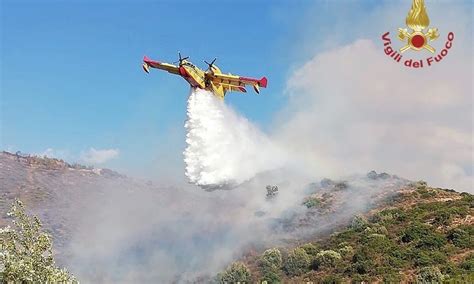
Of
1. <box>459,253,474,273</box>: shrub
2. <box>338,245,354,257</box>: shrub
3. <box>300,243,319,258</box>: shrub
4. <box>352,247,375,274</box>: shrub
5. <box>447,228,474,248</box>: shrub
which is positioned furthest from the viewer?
<box>300,243,319,258</box>: shrub

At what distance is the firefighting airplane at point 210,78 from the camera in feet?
200

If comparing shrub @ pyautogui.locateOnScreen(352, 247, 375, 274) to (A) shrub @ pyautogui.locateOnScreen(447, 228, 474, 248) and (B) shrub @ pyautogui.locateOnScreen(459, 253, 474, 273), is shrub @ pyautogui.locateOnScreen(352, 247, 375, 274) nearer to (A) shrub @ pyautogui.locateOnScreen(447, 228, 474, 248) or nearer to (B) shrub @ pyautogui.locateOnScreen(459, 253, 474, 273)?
(B) shrub @ pyautogui.locateOnScreen(459, 253, 474, 273)

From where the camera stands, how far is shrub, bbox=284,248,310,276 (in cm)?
9750

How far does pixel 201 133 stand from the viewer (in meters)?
69.6

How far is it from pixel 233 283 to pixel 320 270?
15835mm

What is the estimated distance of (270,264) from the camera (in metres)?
101

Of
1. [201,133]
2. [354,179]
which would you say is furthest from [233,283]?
[354,179]

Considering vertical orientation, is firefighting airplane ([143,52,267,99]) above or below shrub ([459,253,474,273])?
above

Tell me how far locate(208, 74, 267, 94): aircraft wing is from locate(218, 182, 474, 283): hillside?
1535 inches

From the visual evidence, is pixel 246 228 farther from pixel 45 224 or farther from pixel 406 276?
pixel 45 224

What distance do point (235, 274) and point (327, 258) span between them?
17038mm

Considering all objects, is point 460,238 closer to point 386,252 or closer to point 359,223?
point 386,252

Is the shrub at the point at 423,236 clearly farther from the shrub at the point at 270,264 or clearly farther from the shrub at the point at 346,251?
the shrub at the point at 270,264

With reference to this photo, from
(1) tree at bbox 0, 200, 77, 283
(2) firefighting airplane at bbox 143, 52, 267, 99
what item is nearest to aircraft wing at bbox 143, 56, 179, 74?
(2) firefighting airplane at bbox 143, 52, 267, 99
